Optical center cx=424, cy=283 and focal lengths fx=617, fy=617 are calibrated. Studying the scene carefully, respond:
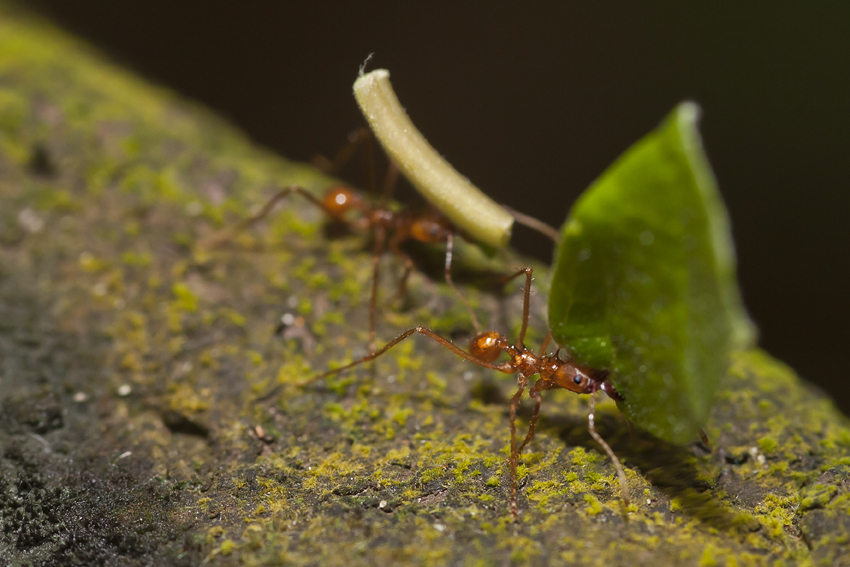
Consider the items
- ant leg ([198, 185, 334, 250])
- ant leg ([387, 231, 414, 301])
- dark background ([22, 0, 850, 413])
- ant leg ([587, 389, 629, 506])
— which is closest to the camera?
ant leg ([587, 389, 629, 506])

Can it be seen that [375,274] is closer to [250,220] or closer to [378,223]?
[378,223]

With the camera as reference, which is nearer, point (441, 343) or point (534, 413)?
point (534, 413)

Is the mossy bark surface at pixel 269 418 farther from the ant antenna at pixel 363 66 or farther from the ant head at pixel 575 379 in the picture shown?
the ant antenna at pixel 363 66

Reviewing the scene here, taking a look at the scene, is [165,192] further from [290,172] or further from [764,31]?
[764,31]

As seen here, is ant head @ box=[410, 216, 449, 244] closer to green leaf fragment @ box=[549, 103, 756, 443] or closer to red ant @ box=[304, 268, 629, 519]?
red ant @ box=[304, 268, 629, 519]

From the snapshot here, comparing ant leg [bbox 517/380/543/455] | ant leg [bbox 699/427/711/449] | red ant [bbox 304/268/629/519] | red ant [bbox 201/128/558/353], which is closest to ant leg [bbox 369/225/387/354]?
red ant [bbox 201/128/558/353]

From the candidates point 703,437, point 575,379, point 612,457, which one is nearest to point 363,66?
point 575,379

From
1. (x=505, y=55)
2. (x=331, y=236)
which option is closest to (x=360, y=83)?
(x=331, y=236)
